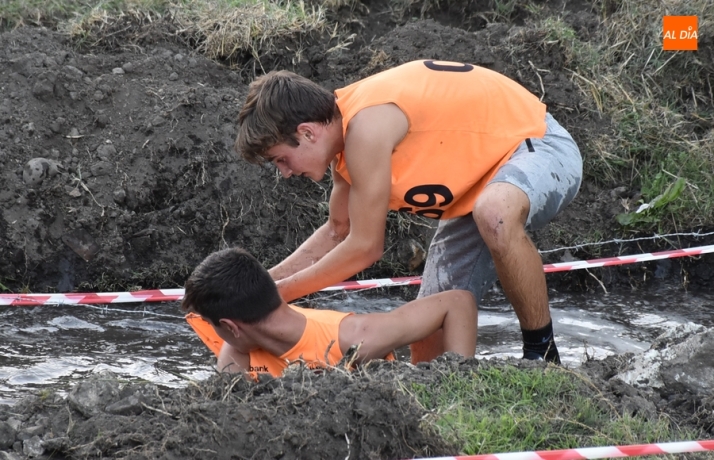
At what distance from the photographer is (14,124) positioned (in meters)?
6.77

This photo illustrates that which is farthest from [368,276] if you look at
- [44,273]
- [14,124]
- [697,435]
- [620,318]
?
[697,435]

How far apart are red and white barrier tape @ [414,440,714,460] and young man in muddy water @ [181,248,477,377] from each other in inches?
40.7

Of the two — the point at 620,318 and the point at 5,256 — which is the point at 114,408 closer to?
the point at 5,256

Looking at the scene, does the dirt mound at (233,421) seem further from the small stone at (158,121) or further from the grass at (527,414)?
the small stone at (158,121)

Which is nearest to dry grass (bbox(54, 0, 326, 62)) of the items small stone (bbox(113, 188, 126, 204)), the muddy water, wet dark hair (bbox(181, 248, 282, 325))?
small stone (bbox(113, 188, 126, 204))

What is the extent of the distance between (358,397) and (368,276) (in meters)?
3.74

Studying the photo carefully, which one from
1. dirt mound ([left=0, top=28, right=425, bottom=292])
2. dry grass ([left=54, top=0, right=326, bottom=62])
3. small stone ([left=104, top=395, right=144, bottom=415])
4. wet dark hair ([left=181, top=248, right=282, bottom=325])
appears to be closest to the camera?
small stone ([left=104, top=395, right=144, bottom=415])

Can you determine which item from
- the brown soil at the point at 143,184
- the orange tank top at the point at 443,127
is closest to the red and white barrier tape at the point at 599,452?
the orange tank top at the point at 443,127

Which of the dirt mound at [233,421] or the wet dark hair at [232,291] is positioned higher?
the wet dark hair at [232,291]

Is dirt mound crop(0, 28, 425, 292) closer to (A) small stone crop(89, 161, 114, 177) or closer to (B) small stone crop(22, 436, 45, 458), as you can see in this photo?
(A) small stone crop(89, 161, 114, 177)

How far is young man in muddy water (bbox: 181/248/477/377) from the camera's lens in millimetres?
3916

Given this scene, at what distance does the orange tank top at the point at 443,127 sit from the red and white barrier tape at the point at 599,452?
1.49 m

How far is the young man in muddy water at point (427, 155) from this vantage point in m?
3.96

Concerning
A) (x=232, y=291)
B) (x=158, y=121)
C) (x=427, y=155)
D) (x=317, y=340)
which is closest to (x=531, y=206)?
(x=427, y=155)
